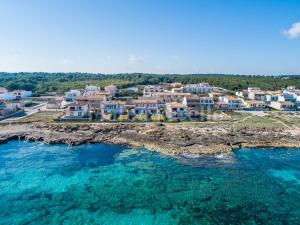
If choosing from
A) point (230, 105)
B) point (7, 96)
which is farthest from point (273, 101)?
point (7, 96)

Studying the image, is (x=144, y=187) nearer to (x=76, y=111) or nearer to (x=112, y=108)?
(x=76, y=111)

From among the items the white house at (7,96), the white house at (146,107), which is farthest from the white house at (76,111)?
the white house at (7,96)

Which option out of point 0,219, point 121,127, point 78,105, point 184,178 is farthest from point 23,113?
point 184,178

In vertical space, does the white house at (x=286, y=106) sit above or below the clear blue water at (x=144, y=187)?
above

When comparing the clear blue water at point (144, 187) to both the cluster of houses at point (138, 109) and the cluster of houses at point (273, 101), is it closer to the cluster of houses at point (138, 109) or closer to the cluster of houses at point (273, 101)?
the cluster of houses at point (138, 109)

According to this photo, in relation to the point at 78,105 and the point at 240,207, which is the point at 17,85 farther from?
the point at 240,207

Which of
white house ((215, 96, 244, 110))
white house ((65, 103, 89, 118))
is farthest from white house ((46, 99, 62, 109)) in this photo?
white house ((215, 96, 244, 110))
